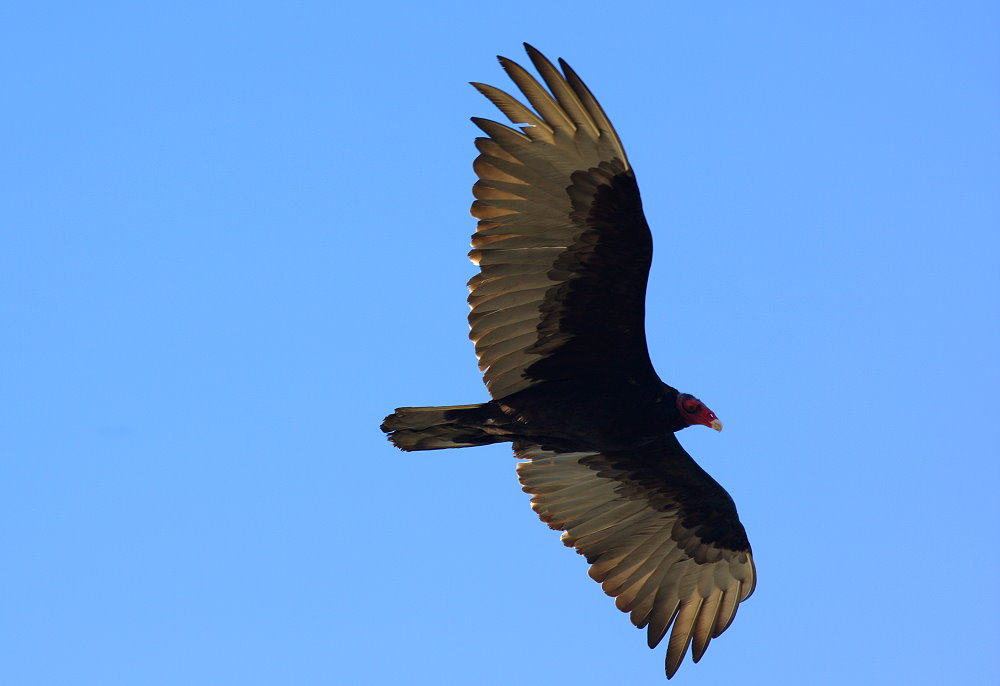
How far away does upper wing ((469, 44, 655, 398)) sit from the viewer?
7.13 meters

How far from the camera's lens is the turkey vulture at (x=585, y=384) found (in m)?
7.23

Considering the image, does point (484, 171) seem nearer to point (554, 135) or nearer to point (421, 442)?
point (554, 135)

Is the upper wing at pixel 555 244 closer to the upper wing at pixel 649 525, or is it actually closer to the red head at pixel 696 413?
the red head at pixel 696 413

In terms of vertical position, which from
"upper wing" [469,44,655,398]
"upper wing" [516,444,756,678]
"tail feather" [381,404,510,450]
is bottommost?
"upper wing" [516,444,756,678]

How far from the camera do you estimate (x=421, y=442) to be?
7641 mm

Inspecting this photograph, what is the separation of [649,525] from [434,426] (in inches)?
82.3

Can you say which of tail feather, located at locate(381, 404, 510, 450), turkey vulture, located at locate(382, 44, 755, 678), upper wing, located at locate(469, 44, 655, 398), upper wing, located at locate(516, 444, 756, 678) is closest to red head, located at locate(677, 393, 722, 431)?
turkey vulture, located at locate(382, 44, 755, 678)

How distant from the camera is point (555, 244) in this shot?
7445mm

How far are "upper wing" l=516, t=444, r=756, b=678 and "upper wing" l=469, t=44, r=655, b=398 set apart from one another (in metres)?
1.17

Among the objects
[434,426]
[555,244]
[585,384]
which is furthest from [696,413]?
[434,426]

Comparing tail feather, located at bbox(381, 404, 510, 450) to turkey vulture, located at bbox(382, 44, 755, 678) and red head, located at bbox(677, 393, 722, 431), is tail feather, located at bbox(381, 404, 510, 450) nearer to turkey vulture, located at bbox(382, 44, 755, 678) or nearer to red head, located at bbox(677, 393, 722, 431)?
turkey vulture, located at bbox(382, 44, 755, 678)

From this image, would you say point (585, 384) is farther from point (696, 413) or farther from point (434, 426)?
point (434, 426)

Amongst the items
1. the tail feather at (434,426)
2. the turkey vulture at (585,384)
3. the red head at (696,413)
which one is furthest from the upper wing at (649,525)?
the tail feather at (434,426)

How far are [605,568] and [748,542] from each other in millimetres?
986
